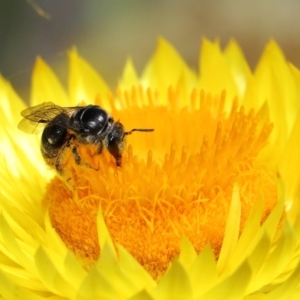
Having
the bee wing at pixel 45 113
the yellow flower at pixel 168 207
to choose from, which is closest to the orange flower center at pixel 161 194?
the yellow flower at pixel 168 207

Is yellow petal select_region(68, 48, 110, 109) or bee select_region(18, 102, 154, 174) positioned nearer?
bee select_region(18, 102, 154, 174)


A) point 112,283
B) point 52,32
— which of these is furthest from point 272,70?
point 52,32

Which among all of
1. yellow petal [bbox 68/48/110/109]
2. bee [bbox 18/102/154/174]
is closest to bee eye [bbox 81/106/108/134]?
bee [bbox 18/102/154/174]

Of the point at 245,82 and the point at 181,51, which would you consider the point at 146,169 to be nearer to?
the point at 245,82

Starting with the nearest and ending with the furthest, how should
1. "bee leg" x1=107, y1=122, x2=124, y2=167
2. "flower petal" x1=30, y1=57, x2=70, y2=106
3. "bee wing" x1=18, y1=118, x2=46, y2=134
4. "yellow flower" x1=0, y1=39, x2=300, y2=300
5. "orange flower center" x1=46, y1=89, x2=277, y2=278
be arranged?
"yellow flower" x1=0, y1=39, x2=300, y2=300
"orange flower center" x1=46, y1=89, x2=277, y2=278
"bee leg" x1=107, y1=122, x2=124, y2=167
"bee wing" x1=18, y1=118, x2=46, y2=134
"flower petal" x1=30, y1=57, x2=70, y2=106

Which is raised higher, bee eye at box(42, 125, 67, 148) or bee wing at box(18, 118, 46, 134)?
bee wing at box(18, 118, 46, 134)

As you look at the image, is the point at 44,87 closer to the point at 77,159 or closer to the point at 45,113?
the point at 45,113

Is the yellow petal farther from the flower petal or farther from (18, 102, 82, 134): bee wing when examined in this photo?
(18, 102, 82, 134): bee wing

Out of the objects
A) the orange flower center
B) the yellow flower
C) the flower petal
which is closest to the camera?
the yellow flower
